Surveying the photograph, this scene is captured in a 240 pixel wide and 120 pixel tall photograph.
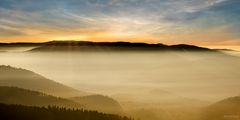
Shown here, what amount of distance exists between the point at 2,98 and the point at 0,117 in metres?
73.2

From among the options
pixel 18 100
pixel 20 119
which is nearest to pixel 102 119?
pixel 20 119

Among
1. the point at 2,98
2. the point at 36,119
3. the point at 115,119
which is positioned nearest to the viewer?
the point at 36,119

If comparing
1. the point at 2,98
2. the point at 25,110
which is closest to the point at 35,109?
the point at 25,110

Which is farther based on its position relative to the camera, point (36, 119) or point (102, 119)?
point (102, 119)

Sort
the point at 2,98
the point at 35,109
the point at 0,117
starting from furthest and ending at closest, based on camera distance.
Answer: the point at 2,98
the point at 35,109
the point at 0,117

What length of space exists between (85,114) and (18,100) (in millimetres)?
47952

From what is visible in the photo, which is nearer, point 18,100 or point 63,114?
point 63,114

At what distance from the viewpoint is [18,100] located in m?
198

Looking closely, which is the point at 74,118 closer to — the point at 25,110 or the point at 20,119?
the point at 25,110

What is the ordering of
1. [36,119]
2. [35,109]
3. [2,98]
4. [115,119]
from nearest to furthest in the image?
[36,119]
[35,109]
[115,119]
[2,98]

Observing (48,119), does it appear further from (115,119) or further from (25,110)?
(115,119)

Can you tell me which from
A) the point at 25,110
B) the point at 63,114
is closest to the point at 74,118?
the point at 63,114

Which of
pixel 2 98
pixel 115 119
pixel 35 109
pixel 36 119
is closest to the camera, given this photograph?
pixel 36 119

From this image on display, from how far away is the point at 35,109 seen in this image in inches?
5935
